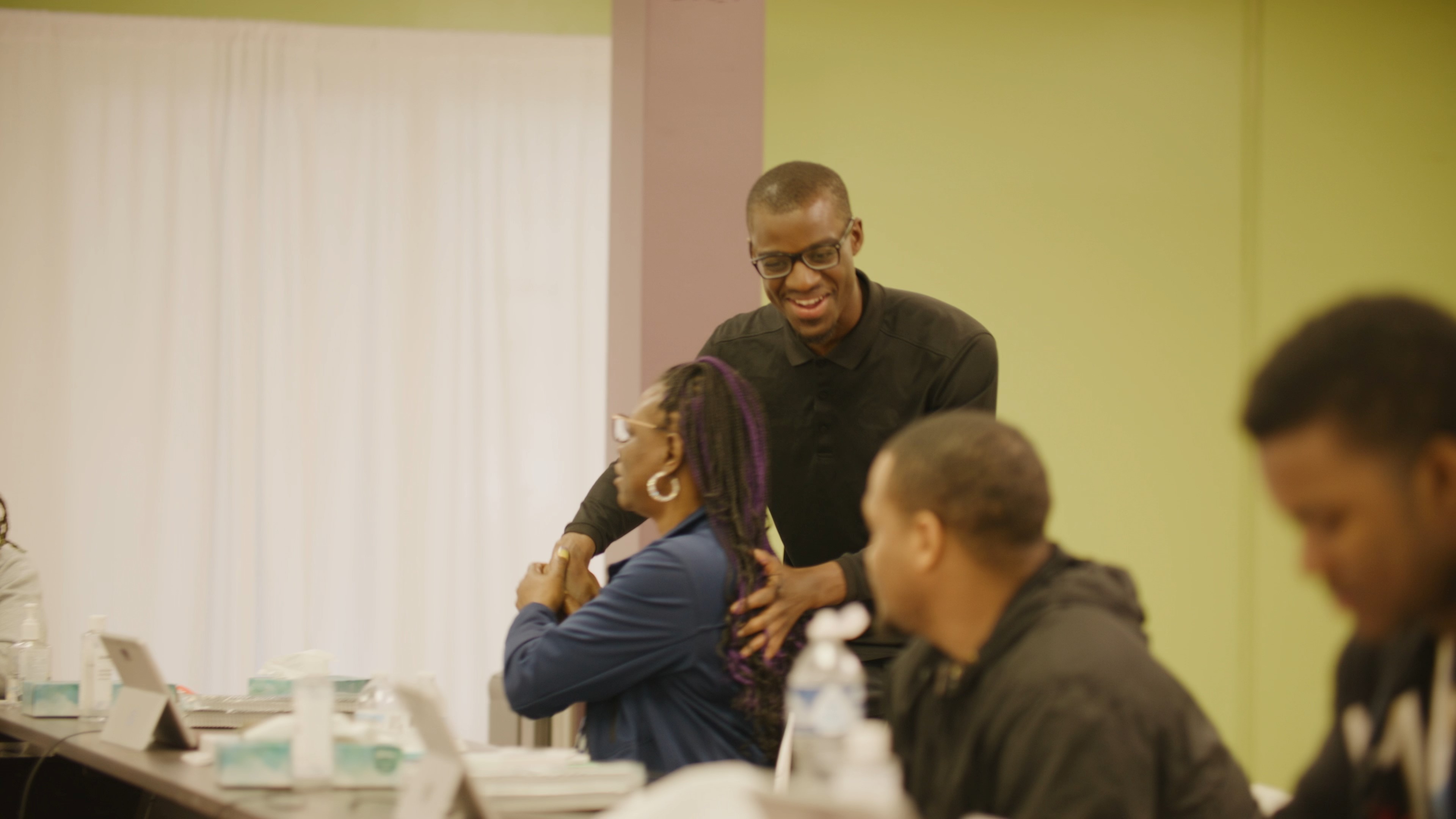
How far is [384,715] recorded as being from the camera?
6.74ft

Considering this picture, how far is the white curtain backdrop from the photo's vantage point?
467cm

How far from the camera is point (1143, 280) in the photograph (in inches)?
184

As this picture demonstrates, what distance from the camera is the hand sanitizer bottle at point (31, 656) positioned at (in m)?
2.77

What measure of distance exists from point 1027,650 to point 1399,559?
46cm

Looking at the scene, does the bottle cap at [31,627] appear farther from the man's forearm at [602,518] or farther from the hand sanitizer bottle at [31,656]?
the man's forearm at [602,518]

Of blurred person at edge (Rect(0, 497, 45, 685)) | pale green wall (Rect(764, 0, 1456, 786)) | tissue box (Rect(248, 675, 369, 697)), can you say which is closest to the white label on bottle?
tissue box (Rect(248, 675, 369, 697))

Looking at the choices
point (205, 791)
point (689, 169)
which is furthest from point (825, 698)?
point (689, 169)

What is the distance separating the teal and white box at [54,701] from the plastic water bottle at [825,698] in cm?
182

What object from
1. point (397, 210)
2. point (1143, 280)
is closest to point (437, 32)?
point (397, 210)

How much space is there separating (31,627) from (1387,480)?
2.75m

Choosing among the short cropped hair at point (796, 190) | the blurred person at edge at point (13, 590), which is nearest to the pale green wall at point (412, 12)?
the blurred person at edge at point (13, 590)

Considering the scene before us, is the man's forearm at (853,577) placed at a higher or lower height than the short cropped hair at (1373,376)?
lower

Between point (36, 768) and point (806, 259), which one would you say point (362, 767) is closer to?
point (36, 768)

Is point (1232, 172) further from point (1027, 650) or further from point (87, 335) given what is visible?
point (87, 335)
